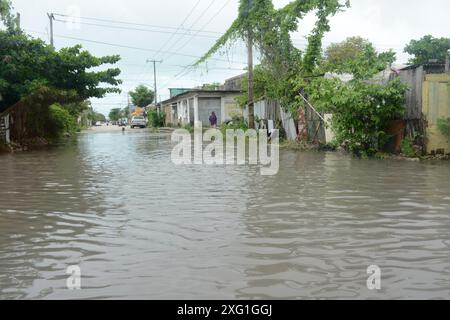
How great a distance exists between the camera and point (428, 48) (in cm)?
3778

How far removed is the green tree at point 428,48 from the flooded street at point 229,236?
31.0 meters

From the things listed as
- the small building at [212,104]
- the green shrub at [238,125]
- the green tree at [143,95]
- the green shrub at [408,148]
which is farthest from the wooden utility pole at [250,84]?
the green tree at [143,95]

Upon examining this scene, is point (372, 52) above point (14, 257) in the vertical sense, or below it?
above

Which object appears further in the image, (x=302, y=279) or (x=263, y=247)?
(x=263, y=247)

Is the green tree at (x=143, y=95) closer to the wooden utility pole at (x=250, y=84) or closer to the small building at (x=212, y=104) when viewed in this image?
the small building at (x=212, y=104)

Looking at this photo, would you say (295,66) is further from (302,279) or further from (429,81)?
(302,279)

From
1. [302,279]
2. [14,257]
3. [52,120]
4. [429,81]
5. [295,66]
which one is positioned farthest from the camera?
[52,120]

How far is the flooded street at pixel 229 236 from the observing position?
149 inches

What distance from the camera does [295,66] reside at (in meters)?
19.5

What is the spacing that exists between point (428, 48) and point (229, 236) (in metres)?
37.3

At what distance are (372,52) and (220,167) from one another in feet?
17.0

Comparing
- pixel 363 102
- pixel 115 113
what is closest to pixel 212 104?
pixel 363 102

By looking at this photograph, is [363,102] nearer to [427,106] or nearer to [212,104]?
[427,106]
